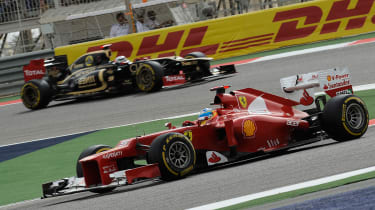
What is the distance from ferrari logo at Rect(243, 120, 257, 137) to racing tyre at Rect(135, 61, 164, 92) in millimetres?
7870

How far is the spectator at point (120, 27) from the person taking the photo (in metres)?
19.8

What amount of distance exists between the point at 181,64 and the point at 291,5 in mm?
4493

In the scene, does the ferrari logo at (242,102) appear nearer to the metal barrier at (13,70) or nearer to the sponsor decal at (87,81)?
the sponsor decal at (87,81)

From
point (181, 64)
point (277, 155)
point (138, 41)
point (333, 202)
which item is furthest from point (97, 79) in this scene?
point (333, 202)

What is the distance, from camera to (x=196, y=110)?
12312 mm

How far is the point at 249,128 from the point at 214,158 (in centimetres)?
53

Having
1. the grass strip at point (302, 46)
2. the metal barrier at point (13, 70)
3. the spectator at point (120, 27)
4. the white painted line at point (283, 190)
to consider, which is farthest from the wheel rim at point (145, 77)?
the white painted line at point (283, 190)

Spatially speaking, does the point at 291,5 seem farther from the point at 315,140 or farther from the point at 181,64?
the point at 315,140

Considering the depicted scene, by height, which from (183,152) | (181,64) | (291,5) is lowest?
(183,152)

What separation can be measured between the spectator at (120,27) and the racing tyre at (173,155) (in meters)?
13.2

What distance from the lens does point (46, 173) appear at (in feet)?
29.9

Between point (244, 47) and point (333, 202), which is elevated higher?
point (244, 47)

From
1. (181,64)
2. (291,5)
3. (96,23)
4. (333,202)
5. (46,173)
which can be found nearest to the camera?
(333,202)

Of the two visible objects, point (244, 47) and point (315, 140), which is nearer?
point (315, 140)
